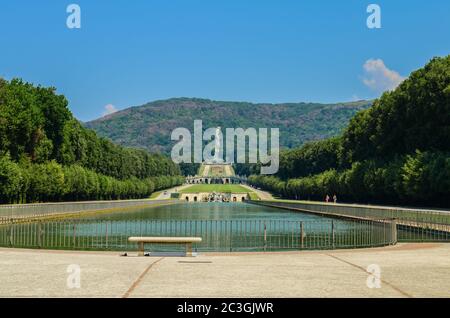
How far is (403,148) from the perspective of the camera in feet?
269

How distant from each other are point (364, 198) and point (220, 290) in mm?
78732

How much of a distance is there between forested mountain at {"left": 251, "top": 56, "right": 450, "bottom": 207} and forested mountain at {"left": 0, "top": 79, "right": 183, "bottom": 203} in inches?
1542

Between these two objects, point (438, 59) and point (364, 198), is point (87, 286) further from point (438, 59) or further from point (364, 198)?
point (364, 198)

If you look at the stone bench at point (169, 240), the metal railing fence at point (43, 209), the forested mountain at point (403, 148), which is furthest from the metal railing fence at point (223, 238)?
the forested mountain at point (403, 148)

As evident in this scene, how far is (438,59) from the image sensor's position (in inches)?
3009

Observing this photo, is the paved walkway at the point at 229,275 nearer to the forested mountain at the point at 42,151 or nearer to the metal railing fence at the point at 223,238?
the metal railing fence at the point at 223,238

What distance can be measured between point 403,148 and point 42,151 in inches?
1815

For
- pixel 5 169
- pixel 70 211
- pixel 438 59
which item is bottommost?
pixel 70 211

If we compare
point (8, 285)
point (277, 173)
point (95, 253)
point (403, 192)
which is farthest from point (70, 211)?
point (277, 173)

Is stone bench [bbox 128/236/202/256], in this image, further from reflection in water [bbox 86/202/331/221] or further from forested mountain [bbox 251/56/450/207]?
reflection in water [bbox 86/202/331/221]

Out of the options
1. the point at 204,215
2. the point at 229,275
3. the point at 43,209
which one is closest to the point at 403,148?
the point at 204,215

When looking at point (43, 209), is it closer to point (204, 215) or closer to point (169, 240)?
point (204, 215)

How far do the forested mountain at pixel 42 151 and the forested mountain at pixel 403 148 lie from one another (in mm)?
39164

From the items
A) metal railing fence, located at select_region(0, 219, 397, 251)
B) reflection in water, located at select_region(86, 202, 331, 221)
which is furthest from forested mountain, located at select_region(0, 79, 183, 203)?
metal railing fence, located at select_region(0, 219, 397, 251)
